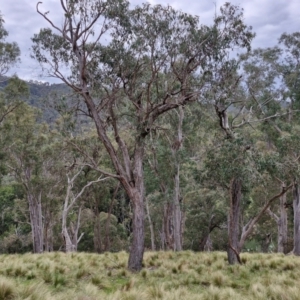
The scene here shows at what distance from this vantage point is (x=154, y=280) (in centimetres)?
898

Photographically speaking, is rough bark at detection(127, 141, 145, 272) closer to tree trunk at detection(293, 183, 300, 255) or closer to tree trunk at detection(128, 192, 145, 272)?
tree trunk at detection(128, 192, 145, 272)

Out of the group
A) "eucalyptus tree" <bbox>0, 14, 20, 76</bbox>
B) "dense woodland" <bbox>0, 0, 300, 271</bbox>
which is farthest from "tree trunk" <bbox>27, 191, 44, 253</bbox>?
"eucalyptus tree" <bbox>0, 14, 20, 76</bbox>

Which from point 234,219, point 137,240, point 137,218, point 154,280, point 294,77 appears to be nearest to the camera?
point 154,280

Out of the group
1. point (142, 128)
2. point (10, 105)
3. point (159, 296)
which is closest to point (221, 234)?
point (10, 105)

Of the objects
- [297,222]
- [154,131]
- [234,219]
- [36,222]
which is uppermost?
[154,131]

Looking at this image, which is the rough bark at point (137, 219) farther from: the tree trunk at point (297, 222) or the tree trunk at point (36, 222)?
the tree trunk at point (36, 222)

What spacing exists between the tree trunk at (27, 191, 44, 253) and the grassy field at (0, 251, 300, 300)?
12749mm

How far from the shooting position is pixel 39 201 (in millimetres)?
24094

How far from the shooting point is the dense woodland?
1135cm

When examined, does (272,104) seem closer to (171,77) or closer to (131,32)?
(171,77)

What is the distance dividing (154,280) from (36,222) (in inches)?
656

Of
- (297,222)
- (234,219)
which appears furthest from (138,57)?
(297,222)

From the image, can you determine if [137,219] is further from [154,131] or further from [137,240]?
[154,131]

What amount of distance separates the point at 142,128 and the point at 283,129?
9.40 m
